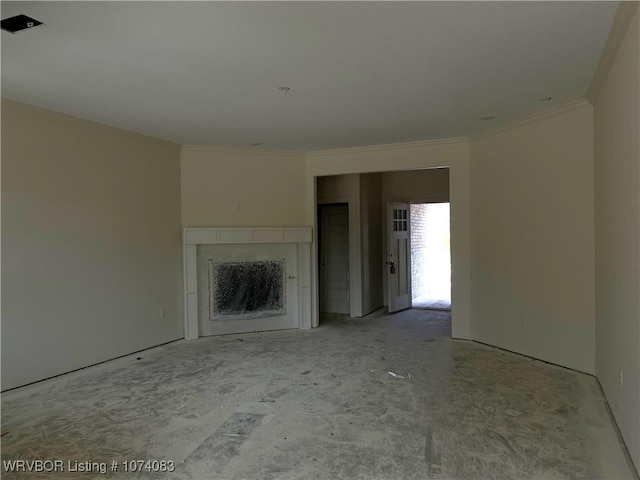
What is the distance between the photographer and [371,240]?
719 centimetres

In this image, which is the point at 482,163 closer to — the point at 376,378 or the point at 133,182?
the point at 376,378

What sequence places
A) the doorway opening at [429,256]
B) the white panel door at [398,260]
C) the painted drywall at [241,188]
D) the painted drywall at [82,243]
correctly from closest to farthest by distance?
the painted drywall at [82,243] → the painted drywall at [241,188] → the white panel door at [398,260] → the doorway opening at [429,256]

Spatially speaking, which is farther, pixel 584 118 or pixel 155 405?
pixel 584 118

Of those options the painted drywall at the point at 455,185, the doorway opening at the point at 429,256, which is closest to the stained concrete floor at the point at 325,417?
the painted drywall at the point at 455,185

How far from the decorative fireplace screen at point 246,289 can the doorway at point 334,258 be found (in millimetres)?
1420

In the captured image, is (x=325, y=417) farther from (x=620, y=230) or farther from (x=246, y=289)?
(x=246, y=289)

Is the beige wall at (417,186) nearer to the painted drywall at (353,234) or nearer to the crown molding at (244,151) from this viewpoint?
the painted drywall at (353,234)

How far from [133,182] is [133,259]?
850mm

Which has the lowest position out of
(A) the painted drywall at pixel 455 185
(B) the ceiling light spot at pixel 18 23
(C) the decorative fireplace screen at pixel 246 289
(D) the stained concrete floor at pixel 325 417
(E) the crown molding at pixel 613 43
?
(D) the stained concrete floor at pixel 325 417

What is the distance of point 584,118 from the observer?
3.83 metres

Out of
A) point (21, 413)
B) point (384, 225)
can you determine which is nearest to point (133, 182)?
point (21, 413)

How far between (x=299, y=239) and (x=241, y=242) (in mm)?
791

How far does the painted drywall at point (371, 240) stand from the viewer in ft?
22.8

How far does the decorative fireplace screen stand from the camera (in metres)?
5.76
